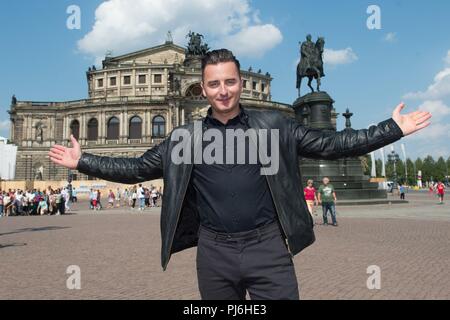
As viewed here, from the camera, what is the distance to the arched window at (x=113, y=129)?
6091 cm

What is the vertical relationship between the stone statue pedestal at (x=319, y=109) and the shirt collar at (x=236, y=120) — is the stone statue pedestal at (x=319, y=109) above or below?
above

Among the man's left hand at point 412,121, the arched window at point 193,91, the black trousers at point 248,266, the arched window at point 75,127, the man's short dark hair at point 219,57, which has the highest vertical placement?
the arched window at point 193,91

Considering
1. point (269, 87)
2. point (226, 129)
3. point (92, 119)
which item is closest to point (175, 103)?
point (92, 119)

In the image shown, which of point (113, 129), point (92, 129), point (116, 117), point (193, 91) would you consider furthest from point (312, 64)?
point (92, 129)

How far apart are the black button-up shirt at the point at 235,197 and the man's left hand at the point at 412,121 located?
0.85 metres

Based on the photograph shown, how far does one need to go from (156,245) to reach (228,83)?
8.33 metres

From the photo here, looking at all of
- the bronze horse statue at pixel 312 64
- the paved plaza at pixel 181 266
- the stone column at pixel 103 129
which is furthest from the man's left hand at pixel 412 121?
the stone column at pixel 103 129

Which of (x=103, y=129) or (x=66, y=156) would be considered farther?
(x=103, y=129)

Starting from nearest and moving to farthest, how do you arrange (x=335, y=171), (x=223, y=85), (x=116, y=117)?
1. (x=223, y=85)
2. (x=335, y=171)
3. (x=116, y=117)

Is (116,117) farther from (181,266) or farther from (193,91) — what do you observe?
(181,266)

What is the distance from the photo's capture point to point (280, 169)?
2.39 m

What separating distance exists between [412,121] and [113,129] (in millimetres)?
61556

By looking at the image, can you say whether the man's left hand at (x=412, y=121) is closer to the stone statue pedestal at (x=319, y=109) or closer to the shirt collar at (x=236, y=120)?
the shirt collar at (x=236, y=120)

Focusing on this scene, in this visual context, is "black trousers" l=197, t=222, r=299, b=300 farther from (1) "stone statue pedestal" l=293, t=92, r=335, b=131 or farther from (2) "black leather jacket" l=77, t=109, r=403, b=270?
(1) "stone statue pedestal" l=293, t=92, r=335, b=131
